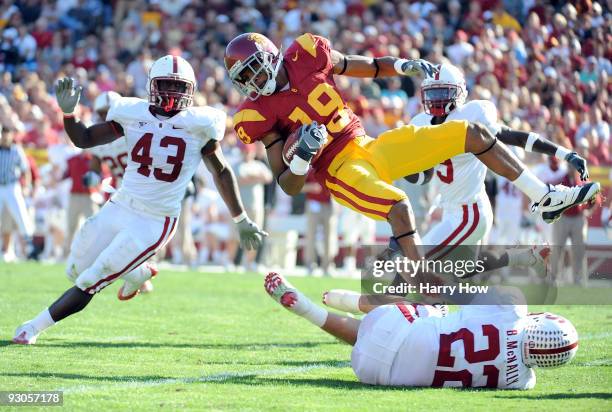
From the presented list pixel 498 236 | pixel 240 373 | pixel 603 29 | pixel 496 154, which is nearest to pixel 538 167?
pixel 498 236

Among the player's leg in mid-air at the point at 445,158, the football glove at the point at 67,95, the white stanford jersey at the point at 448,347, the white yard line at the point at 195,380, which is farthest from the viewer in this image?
the football glove at the point at 67,95

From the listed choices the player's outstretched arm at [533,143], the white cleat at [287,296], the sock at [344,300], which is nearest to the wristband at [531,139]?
the player's outstretched arm at [533,143]

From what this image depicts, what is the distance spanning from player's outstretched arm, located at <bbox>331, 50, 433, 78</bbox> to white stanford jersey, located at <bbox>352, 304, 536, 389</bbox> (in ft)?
7.13

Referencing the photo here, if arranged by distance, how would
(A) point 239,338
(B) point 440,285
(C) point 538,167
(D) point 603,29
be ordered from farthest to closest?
(C) point 538,167 → (D) point 603,29 → (A) point 239,338 → (B) point 440,285

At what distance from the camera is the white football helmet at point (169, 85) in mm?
6832

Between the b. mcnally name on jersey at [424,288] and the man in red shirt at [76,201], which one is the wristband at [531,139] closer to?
the b. mcnally name on jersey at [424,288]

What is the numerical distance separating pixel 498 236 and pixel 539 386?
370 inches

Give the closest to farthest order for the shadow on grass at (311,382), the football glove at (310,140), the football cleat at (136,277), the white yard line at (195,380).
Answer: the white yard line at (195,380)
the shadow on grass at (311,382)
the football glove at (310,140)
the football cleat at (136,277)

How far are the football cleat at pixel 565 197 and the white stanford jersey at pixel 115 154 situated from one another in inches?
175

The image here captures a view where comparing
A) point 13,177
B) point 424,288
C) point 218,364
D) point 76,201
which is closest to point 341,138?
point 424,288

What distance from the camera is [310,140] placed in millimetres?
5957

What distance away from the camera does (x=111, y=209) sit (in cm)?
696

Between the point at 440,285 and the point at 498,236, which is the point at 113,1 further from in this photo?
the point at 440,285

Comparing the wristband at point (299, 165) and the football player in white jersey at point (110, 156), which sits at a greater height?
the football player in white jersey at point (110, 156)
